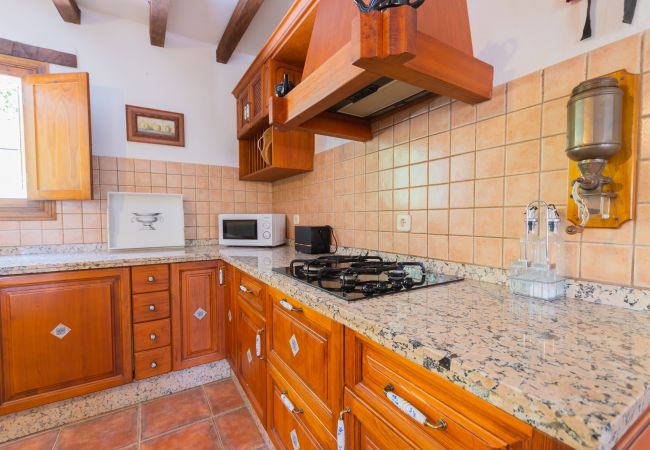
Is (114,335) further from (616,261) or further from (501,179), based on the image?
(616,261)

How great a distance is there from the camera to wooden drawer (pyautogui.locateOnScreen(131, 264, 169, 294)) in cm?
168

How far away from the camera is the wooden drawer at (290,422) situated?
87 cm

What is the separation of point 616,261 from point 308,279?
2.90 feet

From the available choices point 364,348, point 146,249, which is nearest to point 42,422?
point 146,249

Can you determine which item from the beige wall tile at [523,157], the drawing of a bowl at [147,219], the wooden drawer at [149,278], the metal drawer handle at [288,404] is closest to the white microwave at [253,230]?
the drawing of a bowl at [147,219]

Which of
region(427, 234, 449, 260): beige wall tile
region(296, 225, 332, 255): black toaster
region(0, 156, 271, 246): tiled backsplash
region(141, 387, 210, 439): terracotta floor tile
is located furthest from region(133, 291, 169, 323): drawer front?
region(427, 234, 449, 260): beige wall tile

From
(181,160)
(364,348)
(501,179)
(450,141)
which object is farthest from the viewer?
(181,160)

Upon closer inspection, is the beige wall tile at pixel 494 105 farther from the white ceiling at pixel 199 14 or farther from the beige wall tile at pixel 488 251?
the white ceiling at pixel 199 14

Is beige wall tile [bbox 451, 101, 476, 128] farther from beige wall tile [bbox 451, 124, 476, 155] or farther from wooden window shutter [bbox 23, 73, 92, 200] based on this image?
wooden window shutter [bbox 23, 73, 92, 200]

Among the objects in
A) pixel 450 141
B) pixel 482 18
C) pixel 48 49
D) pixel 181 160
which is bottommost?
pixel 450 141

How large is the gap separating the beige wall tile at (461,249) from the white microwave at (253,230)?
137cm

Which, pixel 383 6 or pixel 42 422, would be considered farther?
pixel 42 422

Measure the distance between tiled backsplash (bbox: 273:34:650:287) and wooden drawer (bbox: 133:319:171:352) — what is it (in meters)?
1.32

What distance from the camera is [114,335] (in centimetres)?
164
